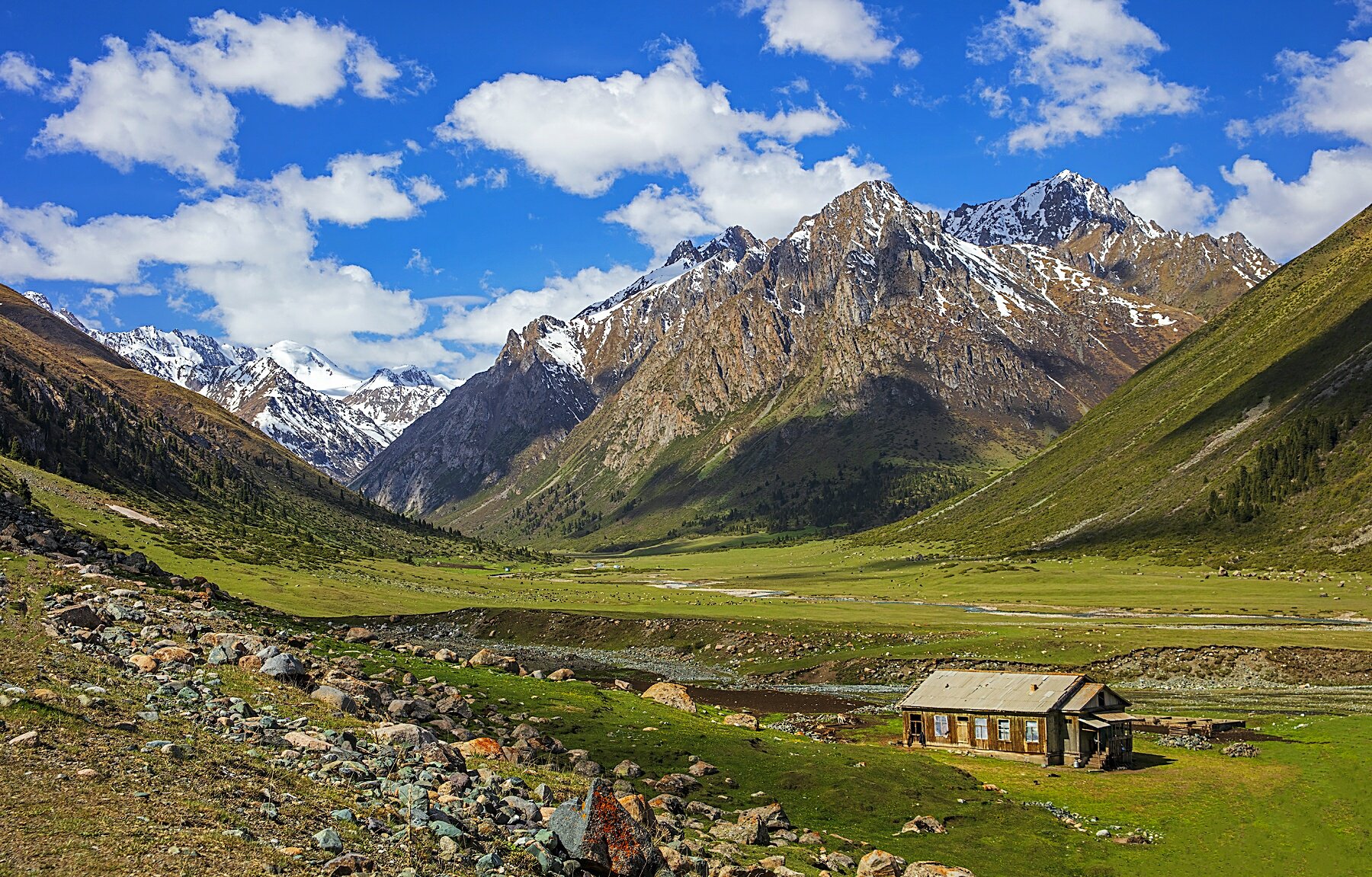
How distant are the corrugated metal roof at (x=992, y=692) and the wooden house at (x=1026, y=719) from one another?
2.1 inches

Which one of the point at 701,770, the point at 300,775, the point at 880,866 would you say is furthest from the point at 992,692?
the point at 300,775

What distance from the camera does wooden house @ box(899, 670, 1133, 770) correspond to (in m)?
56.8

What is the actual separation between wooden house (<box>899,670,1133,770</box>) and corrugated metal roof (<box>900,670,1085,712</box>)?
5 cm

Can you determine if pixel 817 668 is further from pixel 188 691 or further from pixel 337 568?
pixel 337 568

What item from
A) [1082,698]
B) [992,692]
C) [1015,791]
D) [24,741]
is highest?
[24,741]

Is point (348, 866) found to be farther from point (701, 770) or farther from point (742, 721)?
point (742, 721)

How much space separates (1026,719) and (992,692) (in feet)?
13.0

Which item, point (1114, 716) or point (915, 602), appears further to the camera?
point (915, 602)

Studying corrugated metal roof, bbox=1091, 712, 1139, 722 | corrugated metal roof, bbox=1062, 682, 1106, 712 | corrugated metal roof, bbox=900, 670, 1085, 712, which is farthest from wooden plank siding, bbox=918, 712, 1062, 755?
corrugated metal roof, bbox=1091, 712, 1139, 722

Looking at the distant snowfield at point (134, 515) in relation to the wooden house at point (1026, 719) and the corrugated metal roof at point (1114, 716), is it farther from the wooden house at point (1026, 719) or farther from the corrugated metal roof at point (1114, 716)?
the corrugated metal roof at point (1114, 716)

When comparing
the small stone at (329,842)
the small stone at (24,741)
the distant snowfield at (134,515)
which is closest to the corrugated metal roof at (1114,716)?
the small stone at (329,842)

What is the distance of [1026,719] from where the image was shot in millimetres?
58531

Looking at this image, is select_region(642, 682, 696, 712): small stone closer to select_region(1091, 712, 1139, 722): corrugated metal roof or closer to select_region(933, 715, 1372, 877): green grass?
select_region(933, 715, 1372, 877): green grass

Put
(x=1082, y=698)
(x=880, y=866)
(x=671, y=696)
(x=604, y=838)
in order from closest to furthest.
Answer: (x=604, y=838)
(x=880, y=866)
(x=1082, y=698)
(x=671, y=696)
